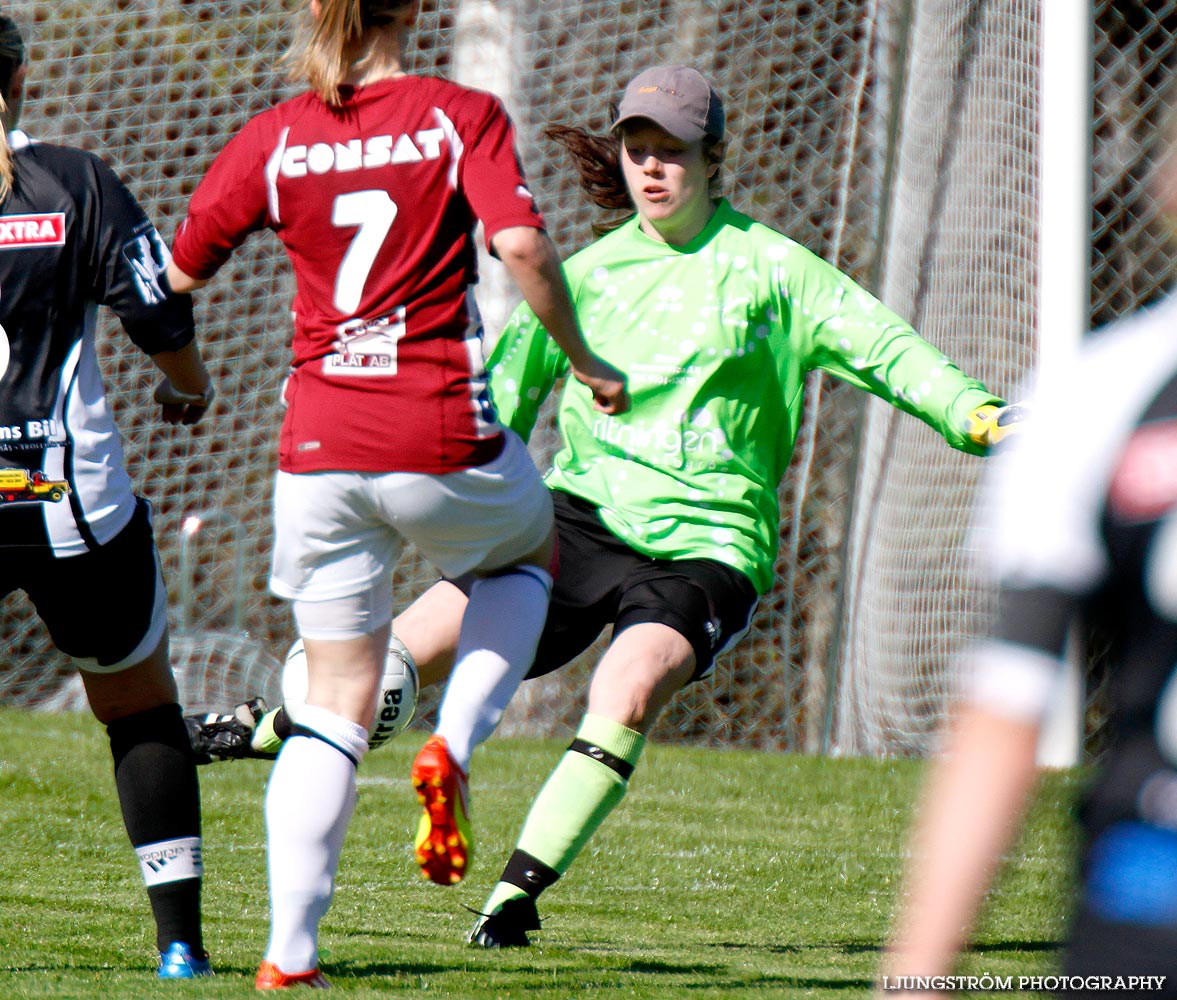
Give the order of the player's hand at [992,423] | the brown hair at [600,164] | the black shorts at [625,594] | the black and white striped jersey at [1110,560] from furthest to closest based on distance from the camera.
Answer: the brown hair at [600,164]
the black shorts at [625,594]
the player's hand at [992,423]
the black and white striped jersey at [1110,560]

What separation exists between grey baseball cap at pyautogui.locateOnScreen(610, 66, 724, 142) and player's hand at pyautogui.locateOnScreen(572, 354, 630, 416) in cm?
132

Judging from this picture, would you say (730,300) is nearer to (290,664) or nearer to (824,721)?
(290,664)

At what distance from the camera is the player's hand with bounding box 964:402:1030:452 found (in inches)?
140

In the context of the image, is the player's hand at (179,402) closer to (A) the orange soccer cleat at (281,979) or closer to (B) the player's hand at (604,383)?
(B) the player's hand at (604,383)

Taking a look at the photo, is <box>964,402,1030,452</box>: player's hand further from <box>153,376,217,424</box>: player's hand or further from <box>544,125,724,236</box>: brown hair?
<box>153,376,217,424</box>: player's hand

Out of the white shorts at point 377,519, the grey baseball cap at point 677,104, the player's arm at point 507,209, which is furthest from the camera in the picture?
the grey baseball cap at point 677,104

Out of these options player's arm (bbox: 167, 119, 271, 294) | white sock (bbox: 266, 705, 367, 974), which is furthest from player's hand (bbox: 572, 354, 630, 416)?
white sock (bbox: 266, 705, 367, 974)

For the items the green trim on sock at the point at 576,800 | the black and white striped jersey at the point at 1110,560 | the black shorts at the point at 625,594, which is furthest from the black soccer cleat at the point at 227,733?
the black and white striped jersey at the point at 1110,560

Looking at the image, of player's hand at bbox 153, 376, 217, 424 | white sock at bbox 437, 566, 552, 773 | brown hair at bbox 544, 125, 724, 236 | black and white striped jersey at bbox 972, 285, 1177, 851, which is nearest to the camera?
black and white striped jersey at bbox 972, 285, 1177, 851

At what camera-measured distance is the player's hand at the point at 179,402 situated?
3.39 metres

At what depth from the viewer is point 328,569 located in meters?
2.90

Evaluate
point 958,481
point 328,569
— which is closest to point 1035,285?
point 958,481

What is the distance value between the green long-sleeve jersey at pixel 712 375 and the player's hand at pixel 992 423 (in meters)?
0.33

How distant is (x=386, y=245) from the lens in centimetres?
279
